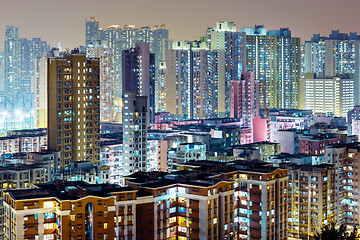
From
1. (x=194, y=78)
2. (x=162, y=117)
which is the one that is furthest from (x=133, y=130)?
(x=194, y=78)

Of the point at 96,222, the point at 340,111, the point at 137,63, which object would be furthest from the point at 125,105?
the point at 340,111

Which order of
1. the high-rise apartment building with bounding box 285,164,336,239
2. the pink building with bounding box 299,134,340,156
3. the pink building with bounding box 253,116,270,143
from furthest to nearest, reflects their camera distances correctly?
the pink building with bounding box 253,116,270,143
the pink building with bounding box 299,134,340,156
the high-rise apartment building with bounding box 285,164,336,239

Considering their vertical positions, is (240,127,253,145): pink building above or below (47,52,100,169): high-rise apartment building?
below

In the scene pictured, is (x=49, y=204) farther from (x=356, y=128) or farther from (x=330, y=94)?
(x=330, y=94)

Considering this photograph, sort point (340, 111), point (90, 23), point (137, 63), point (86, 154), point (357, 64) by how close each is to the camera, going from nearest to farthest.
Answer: point (86, 154) → point (137, 63) → point (340, 111) → point (357, 64) → point (90, 23)

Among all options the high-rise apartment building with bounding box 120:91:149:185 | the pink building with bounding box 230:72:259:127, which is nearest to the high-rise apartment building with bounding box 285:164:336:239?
the high-rise apartment building with bounding box 120:91:149:185

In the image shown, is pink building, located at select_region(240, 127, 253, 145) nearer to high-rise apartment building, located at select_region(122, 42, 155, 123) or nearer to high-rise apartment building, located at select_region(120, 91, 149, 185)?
high-rise apartment building, located at select_region(122, 42, 155, 123)

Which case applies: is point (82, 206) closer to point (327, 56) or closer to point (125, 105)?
point (125, 105)
